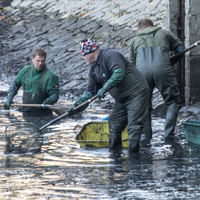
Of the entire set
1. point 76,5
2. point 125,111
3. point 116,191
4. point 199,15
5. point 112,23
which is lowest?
point 116,191

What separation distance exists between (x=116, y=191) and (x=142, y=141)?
252cm

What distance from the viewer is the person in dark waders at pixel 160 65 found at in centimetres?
644

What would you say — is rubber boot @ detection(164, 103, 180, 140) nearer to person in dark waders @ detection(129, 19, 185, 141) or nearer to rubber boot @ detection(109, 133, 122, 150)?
person in dark waders @ detection(129, 19, 185, 141)

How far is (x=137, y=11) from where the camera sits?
1368 centimetres

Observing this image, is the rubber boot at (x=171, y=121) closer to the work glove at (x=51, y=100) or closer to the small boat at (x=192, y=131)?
the small boat at (x=192, y=131)

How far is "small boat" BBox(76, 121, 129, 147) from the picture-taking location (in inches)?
240

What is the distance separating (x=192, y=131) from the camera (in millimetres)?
5992

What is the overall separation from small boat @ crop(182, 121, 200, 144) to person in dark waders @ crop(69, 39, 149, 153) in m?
0.84

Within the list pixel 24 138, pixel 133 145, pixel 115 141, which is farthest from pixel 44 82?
pixel 133 145

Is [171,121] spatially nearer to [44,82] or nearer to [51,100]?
[51,100]

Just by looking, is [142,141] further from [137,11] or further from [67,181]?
[137,11]

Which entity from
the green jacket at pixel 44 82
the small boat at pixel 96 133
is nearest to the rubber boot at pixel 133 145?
the small boat at pixel 96 133

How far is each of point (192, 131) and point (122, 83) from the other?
1.42 metres

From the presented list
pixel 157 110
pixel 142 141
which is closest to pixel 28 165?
pixel 142 141
